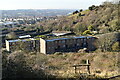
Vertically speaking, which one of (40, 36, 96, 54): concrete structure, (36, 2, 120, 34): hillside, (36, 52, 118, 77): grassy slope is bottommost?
(40, 36, 96, 54): concrete structure

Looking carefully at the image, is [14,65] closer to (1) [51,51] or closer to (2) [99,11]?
(1) [51,51]

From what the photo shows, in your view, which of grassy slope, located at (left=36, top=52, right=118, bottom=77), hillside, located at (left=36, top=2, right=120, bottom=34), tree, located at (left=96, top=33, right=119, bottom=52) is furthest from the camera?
hillside, located at (left=36, top=2, right=120, bottom=34)

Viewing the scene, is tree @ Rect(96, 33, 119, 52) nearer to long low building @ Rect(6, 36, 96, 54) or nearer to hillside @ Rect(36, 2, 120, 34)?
→ long low building @ Rect(6, 36, 96, 54)

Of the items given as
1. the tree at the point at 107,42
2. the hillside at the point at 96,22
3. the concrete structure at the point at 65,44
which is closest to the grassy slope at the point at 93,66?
the tree at the point at 107,42

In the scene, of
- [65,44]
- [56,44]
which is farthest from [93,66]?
[65,44]

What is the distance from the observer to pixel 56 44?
19422 millimetres

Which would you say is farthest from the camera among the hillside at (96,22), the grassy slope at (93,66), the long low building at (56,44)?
the hillside at (96,22)

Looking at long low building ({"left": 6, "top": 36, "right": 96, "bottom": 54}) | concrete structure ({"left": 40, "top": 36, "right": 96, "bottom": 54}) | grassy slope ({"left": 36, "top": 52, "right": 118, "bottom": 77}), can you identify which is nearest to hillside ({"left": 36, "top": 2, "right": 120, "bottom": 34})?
concrete structure ({"left": 40, "top": 36, "right": 96, "bottom": 54})

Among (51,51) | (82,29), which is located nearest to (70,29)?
(82,29)

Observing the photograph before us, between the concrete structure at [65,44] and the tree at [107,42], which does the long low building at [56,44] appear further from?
the tree at [107,42]

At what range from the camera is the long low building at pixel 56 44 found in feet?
61.9

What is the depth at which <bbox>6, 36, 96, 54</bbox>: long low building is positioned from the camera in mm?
18859

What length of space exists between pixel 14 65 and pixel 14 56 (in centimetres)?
35

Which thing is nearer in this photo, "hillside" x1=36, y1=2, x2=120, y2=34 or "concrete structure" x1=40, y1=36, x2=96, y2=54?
"concrete structure" x1=40, y1=36, x2=96, y2=54
